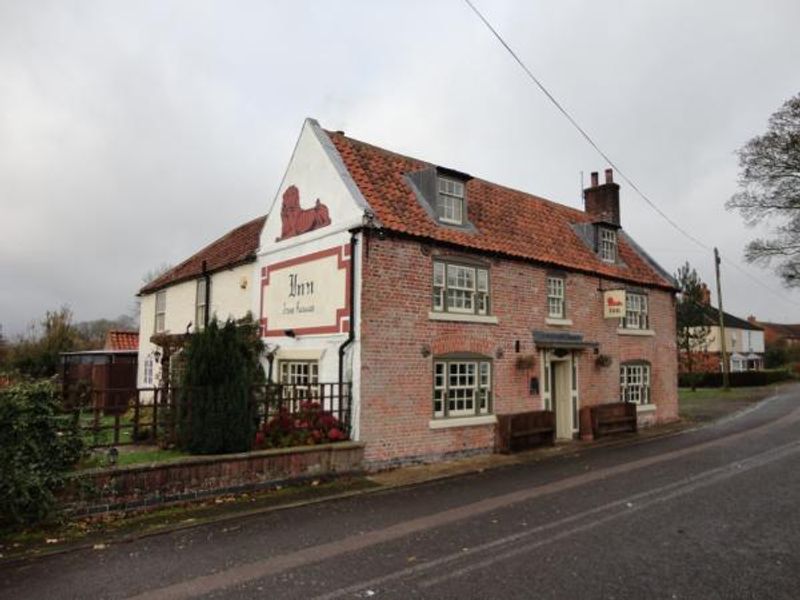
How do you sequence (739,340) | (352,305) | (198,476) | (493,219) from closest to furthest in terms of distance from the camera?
(198,476)
(352,305)
(493,219)
(739,340)

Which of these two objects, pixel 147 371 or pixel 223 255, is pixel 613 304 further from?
pixel 147 371

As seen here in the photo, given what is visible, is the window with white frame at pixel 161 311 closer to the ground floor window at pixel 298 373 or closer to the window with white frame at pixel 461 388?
the ground floor window at pixel 298 373

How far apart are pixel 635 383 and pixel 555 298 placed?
17.8 feet

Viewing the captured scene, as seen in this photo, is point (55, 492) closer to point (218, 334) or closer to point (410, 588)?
point (218, 334)

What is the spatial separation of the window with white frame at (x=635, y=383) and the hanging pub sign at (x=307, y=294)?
1104cm

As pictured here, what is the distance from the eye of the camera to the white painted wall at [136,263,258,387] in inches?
683

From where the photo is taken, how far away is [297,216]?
15.3 m

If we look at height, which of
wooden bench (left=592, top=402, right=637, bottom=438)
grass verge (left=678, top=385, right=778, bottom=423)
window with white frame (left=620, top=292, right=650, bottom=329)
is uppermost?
window with white frame (left=620, top=292, right=650, bottom=329)

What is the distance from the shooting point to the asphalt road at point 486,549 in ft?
19.1

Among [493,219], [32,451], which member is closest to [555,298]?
[493,219]

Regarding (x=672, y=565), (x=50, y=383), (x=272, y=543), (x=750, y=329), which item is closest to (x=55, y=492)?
(x=50, y=383)

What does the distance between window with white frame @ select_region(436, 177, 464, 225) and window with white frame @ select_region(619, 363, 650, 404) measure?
27.6 ft

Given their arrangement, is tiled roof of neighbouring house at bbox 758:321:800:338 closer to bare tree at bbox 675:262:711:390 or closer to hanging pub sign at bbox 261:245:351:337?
bare tree at bbox 675:262:711:390

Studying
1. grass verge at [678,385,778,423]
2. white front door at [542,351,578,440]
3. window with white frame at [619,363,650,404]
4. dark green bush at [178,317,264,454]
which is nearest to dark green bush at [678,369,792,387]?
grass verge at [678,385,778,423]
